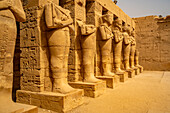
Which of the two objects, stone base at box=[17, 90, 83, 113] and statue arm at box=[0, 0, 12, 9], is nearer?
statue arm at box=[0, 0, 12, 9]

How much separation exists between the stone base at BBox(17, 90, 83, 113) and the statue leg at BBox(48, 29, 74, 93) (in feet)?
0.75

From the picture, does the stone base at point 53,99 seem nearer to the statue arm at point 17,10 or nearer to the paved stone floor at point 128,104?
the paved stone floor at point 128,104

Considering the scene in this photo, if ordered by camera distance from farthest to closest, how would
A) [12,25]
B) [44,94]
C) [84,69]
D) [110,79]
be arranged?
[110,79]
[84,69]
[44,94]
[12,25]

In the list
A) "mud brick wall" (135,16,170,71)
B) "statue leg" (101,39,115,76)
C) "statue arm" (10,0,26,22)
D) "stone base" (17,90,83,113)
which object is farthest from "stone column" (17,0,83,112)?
"mud brick wall" (135,16,170,71)

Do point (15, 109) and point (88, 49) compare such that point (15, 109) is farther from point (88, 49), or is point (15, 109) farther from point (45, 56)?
point (88, 49)

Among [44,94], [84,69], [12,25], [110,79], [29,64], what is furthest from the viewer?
[110,79]

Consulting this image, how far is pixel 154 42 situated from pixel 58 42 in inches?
459

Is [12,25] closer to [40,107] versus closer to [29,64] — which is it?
[29,64]

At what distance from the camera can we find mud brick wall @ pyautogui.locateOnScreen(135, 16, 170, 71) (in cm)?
1310

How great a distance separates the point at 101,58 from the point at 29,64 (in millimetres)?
3369

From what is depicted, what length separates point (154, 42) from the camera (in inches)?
535

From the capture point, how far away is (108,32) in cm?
657

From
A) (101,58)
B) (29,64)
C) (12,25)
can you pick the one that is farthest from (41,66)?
(101,58)

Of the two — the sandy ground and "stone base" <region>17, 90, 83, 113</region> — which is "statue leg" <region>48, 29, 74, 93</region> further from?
the sandy ground
